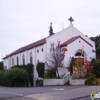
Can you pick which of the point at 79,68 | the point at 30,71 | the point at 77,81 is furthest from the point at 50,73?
the point at 30,71

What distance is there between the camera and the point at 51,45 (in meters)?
32.8

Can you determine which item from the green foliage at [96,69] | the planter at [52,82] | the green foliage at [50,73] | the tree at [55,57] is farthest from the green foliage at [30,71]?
the green foliage at [96,69]

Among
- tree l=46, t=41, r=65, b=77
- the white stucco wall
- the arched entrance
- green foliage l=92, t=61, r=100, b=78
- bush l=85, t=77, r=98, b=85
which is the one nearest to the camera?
bush l=85, t=77, r=98, b=85

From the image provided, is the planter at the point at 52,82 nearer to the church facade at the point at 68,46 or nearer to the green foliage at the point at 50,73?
the green foliage at the point at 50,73

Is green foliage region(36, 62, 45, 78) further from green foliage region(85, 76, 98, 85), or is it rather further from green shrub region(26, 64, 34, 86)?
green foliage region(85, 76, 98, 85)

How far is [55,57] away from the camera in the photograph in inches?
1208

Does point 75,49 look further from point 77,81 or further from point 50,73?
point 77,81

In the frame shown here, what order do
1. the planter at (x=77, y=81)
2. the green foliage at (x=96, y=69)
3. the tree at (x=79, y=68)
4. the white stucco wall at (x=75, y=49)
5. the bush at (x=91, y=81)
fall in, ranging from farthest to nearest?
the white stucco wall at (x=75, y=49) → the green foliage at (x=96, y=69) → the tree at (x=79, y=68) → the planter at (x=77, y=81) → the bush at (x=91, y=81)

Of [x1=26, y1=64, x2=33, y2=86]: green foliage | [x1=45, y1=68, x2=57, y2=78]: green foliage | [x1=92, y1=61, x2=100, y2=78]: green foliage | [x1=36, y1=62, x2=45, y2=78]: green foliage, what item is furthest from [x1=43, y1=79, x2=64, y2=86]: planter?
[x1=26, y1=64, x2=33, y2=86]: green foliage

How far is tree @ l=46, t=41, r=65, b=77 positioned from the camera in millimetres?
30609

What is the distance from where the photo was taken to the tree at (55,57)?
30609 millimetres

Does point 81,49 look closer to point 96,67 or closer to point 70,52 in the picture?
point 70,52

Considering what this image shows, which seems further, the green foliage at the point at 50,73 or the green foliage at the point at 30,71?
the green foliage at the point at 30,71

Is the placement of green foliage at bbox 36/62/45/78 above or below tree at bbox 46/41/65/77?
below
